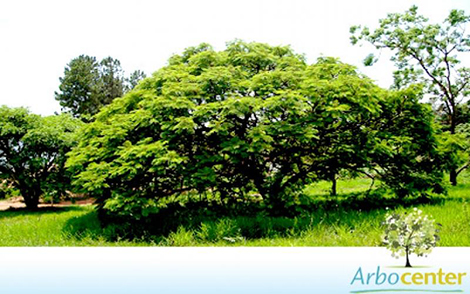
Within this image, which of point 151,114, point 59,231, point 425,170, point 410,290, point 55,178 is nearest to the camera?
point 410,290

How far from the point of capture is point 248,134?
598cm

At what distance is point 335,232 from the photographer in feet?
18.4

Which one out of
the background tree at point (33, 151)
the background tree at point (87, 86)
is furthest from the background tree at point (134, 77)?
the background tree at point (33, 151)

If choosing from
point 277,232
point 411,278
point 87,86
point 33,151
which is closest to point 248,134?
point 277,232

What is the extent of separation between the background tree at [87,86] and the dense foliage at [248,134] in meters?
16.2

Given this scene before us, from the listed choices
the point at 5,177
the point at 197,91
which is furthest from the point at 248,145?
the point at 5,177

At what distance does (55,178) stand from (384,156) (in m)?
9.42

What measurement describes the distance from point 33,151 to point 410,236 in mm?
10991

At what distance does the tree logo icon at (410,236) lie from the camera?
4.18 metres

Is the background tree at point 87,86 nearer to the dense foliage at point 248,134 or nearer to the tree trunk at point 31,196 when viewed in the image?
the tree trunk at point 31,196

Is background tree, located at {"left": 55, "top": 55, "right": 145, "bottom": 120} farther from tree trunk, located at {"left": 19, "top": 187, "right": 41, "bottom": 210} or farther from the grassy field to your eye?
the grassy field

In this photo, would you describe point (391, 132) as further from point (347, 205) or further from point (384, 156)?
point (347, 205)

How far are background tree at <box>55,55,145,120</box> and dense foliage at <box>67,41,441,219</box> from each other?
639 inches

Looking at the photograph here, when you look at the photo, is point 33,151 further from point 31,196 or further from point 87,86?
point 87,86
